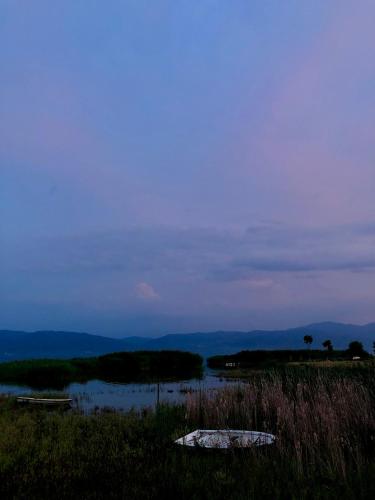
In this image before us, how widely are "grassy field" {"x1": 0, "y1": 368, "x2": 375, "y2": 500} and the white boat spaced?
0.14m

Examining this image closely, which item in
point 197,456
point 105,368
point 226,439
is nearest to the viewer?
point 197,456

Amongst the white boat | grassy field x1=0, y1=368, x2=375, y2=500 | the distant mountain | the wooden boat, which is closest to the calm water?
the wooden boat

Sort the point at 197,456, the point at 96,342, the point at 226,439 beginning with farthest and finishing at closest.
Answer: the point at 96,342 < the point at 226,439 < the point at 197,456

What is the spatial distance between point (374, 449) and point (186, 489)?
3521 mm

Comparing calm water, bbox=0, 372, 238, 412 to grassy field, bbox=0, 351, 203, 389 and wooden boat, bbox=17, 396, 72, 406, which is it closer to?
wooden boat, bbox=17, 396, 72, 406

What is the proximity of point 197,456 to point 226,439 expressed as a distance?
866 millimetres

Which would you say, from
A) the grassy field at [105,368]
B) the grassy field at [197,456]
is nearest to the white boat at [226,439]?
the grassy field at [197,456]

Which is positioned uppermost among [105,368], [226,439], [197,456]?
[105,368]

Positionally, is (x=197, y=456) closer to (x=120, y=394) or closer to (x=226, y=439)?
(x=226, y=439)

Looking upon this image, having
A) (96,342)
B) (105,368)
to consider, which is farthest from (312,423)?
(96,342)

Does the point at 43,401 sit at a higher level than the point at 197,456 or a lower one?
higher

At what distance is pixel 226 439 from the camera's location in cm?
848

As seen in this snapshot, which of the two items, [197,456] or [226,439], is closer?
[197,456]

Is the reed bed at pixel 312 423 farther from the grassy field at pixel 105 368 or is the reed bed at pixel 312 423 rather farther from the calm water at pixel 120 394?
the grassy field at pixel 105 368
